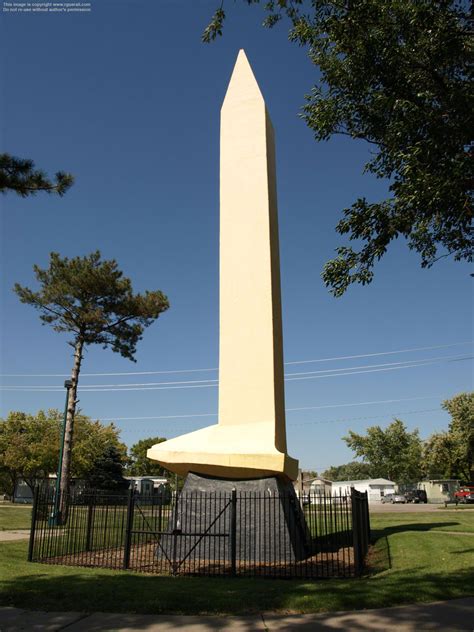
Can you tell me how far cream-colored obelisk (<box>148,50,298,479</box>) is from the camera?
1248 centimetres

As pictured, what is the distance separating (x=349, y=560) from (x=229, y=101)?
13584 mm

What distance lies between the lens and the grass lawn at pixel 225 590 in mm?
6715

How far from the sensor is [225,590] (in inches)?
309

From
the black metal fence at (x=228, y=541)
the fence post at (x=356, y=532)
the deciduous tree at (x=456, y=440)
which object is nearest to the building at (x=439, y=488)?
the deciduous tree at (x=456, y=440)

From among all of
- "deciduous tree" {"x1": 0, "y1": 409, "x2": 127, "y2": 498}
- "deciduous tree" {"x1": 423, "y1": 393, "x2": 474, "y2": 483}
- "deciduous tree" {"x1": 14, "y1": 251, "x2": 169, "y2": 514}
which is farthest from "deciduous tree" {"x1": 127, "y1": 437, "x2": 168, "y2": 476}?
"deciduous tree" {"x1": 14, "y1": 251, "x2": 169, "y2": 514}

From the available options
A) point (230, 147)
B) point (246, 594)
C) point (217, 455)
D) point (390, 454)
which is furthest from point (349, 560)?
point (390, 454)

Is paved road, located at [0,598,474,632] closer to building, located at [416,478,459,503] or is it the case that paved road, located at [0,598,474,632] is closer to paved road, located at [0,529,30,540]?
paved road, located at [0,529,30,540]

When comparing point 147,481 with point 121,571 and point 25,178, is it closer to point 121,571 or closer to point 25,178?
point 121,571

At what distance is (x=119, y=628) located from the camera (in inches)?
A: 228

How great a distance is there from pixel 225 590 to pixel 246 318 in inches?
295

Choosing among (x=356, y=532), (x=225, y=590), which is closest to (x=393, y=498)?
(x=356, y=532)

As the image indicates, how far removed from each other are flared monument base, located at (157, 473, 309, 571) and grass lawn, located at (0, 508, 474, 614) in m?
1.97

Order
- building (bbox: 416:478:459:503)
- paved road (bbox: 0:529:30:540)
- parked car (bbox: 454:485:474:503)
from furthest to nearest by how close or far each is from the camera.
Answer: building (bbox: 416:478:459:503) < parked car (bbox: 454:485:474:503) < paved road (bbox: 0:529:30:540)

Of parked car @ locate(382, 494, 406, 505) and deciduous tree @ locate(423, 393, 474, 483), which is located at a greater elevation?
deciduous tree @ locate(423, 393, 474, 483)
